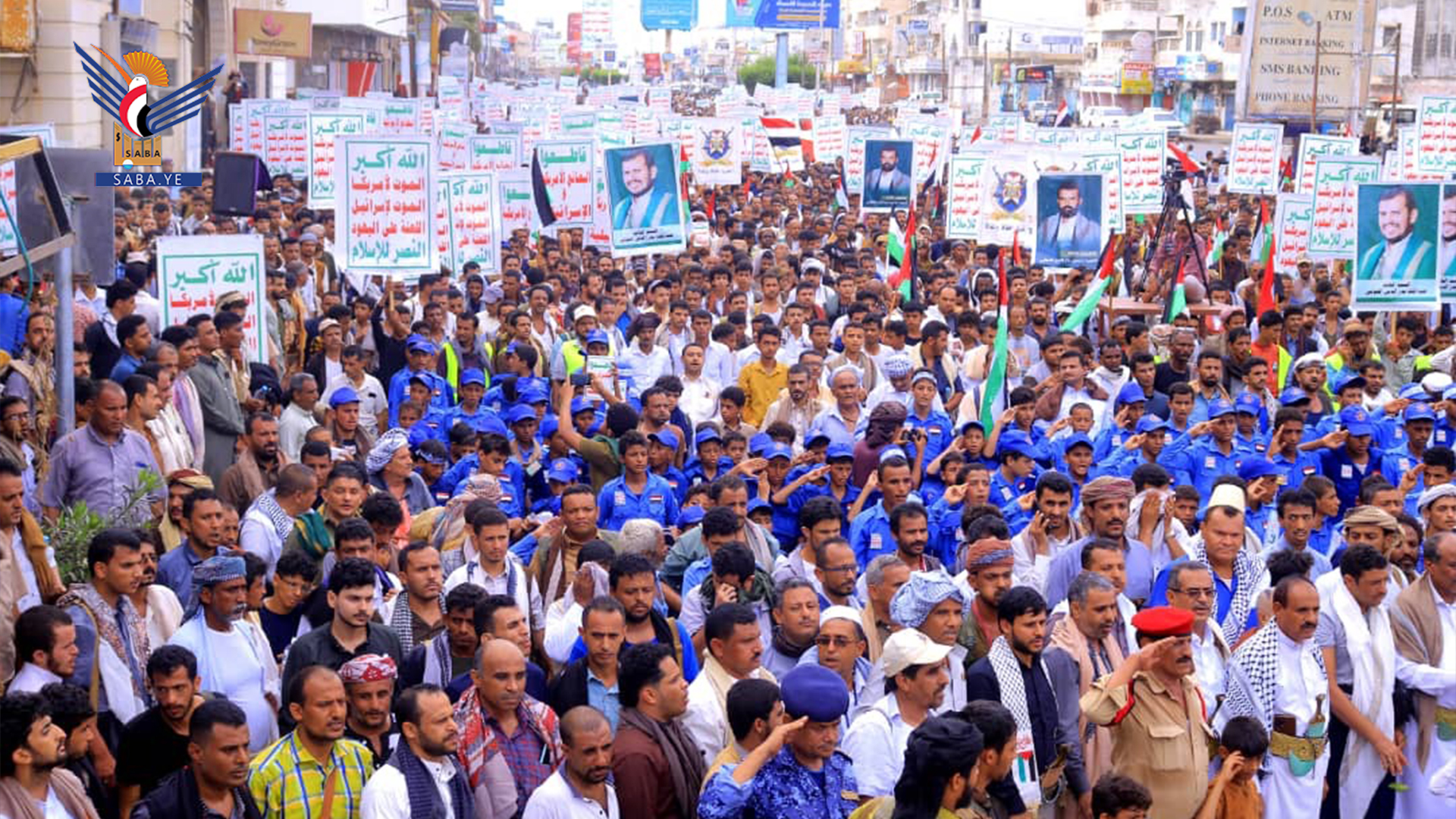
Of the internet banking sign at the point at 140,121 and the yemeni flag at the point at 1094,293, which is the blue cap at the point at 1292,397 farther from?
the internet banking sign at the point at 140,121

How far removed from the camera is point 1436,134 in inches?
800

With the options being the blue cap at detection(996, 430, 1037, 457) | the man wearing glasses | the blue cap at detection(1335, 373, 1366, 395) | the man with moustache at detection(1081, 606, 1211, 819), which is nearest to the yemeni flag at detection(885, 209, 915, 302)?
the blue cap at detection(1335, 373, 1366, 395)

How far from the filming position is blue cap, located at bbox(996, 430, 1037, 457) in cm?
935

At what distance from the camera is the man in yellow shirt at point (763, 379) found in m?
11.6

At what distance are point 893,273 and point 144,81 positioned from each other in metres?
7.26

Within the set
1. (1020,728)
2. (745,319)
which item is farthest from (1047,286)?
(1020,728)

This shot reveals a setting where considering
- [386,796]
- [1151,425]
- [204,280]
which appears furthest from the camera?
[204,280]

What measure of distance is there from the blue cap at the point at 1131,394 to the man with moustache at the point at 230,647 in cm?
541

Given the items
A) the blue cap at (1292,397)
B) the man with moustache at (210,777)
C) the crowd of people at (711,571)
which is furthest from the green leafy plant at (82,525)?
the blue cap at (1292,397)

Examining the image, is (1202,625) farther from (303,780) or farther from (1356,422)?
(1356,422)

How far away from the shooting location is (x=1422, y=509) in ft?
27.1

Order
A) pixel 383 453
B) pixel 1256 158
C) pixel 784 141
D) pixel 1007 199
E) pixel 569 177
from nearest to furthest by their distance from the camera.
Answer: pixel 383 453, pixel 569 177, pixel 1007 199, pixel 1256 158, pixel 784 141

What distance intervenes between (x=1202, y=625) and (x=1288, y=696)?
381mm

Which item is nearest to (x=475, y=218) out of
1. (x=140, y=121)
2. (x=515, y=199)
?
(x=515, y=199)
